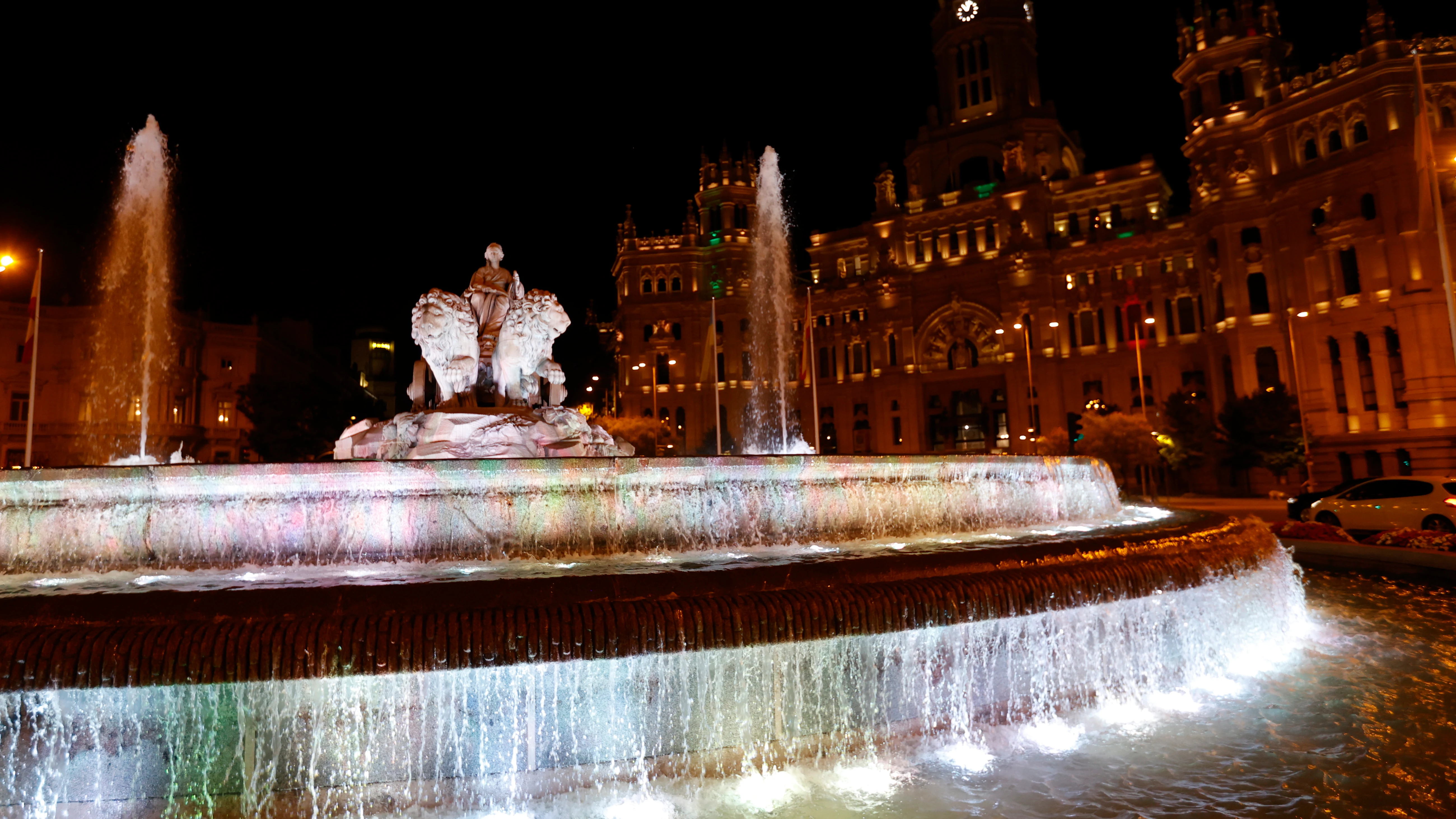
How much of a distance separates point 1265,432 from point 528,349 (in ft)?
127

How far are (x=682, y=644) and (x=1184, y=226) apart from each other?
199ft

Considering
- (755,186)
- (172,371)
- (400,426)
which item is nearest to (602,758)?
(400,426)

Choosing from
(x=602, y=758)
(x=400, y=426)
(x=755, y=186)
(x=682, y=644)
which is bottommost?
(x=602, y=758)

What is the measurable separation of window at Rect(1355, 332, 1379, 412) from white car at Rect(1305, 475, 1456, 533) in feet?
85.9

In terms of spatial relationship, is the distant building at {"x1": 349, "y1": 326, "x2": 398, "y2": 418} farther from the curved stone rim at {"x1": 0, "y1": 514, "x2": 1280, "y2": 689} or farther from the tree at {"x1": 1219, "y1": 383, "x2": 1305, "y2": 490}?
the curved stone rim at {"x1": 0, "y1": 514, "x2": 1280, "y2": 689}

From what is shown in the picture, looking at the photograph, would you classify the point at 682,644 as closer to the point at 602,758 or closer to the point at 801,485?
the point at 602,758

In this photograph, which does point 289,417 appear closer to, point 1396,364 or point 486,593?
point 486,593

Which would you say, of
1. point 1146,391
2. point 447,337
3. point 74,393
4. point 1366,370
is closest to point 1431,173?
point 447,337

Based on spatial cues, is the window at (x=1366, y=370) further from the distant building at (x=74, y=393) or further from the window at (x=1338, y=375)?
the distant building at (x=74, y=393)

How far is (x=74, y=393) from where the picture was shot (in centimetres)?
4619

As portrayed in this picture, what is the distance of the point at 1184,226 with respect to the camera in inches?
2119

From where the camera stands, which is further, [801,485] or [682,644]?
[801,485]

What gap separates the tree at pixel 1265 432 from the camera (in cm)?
3753

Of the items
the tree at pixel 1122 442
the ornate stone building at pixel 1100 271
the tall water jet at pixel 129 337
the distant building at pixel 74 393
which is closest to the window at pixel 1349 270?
the ornate stone building at pixel 1100 271
